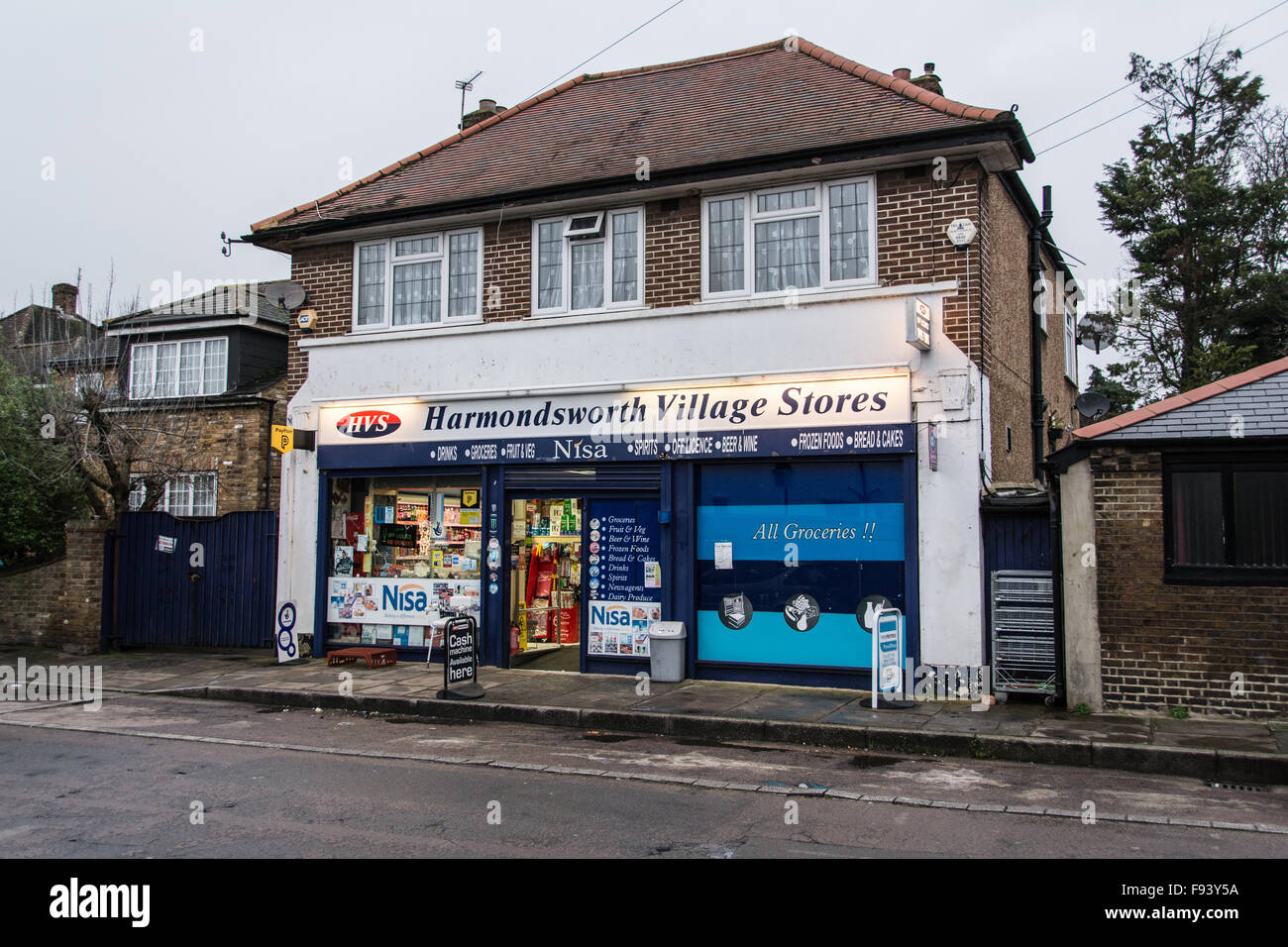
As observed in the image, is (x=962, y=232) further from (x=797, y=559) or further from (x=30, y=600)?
(x=30, y=600)

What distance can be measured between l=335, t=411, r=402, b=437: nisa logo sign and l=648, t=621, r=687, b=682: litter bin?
506 cm

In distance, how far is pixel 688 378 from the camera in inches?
507

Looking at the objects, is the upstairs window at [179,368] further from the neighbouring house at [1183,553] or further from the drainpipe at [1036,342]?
the neighbouring house at [1183,553]

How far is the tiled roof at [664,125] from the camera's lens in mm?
12625

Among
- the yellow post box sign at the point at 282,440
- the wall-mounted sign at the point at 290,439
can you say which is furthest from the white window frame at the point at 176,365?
the yellow post box sign at the point at 282,440

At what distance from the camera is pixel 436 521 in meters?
14.7

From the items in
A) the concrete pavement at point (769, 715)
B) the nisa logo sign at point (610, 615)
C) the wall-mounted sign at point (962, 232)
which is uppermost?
the wall-mounted sign at point (962, 232)

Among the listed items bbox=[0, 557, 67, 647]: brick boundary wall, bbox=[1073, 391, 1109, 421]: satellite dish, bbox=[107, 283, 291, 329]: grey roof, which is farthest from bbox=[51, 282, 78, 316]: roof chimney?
bbox=[1073, 391, 1109, 421]: satellite dish

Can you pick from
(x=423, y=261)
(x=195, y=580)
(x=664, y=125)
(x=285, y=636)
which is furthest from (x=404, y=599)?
(x=664, y=125)

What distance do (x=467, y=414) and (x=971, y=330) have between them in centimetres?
685

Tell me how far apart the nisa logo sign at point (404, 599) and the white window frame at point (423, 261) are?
12.6 ft
